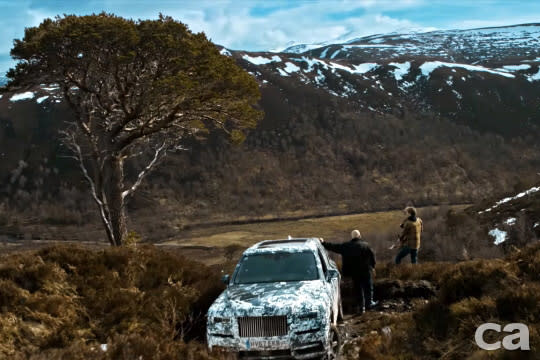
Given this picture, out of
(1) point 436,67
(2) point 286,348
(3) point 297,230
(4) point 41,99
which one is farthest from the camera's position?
(1) point 436,67

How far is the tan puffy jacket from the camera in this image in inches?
501

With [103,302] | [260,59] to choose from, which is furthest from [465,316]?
[260,59]

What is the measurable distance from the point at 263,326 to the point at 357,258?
3.87 meters

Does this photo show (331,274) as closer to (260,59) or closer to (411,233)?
(411,233)

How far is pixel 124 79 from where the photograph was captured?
15312mm

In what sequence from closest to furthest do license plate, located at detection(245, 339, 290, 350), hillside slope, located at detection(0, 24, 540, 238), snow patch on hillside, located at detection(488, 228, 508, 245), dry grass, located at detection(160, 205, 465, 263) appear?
license plate, located at detection(245, 339, 290, 350) → snow patch on hillside, located at detection(488, 228, 508, 245) → dry grass, located at detection(160, 205, 465, 263) → hillside slope, located at detection(0, 24, 540, 238)

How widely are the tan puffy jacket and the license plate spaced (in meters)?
6.56

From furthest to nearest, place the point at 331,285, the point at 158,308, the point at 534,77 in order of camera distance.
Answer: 1. the point at 534,77
2. the point at 158,308
3. the point at 331,285

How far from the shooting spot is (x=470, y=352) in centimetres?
632

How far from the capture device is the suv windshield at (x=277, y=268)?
8.83m

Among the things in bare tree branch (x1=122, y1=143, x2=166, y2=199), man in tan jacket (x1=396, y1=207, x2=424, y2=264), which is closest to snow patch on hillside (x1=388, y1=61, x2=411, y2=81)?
bare tree branch (x1=122, y1=143, x2=166, y2=199)

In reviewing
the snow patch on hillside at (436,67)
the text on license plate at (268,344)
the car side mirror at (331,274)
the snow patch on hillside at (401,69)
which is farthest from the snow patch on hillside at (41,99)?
the text on license plate at (268,344)

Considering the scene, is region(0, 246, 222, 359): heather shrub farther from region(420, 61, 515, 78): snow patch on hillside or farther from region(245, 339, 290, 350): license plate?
region(420, 61, 515, 78): snow patch on hillside

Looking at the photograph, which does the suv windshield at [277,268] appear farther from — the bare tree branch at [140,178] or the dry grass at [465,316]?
the bare tree branch at [140,178]
